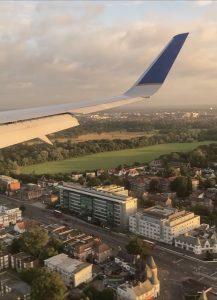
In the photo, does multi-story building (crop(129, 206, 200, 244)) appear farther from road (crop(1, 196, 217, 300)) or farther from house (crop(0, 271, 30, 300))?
house (crop(0, 271, 30, 300))

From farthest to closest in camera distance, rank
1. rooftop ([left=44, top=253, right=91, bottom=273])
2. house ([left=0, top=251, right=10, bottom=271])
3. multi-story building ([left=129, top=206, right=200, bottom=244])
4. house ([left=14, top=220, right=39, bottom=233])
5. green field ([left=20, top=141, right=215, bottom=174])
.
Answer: green field ([left=20, top=141, right=215, bottom=174]) < house ([left=14, top=220, right=39, bottom=233]) < multi-story building ([left=129, top=206, right=200, bottom=244]) < house ([left=0, top=251, right=10, bottom=271]) < rooftop ([left=44, top=253, right=91, bottom=273])

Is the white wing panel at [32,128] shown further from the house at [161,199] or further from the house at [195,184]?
the house at [195,184]

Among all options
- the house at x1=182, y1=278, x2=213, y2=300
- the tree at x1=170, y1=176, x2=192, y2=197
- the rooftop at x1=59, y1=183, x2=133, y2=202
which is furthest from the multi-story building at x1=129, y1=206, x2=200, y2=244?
the tree at x1=170, y1=176, x2=192, y2=197

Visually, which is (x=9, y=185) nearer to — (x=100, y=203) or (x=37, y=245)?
(x=100, y=203)

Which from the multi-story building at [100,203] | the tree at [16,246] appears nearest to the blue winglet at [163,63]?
the tree at [16,246]

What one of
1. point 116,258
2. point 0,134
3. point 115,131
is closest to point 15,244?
point 116,258

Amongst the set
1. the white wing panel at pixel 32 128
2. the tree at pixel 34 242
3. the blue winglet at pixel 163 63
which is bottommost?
the tree at pixel 34 242

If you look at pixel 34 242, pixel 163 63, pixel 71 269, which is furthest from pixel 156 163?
pixel 163 63
